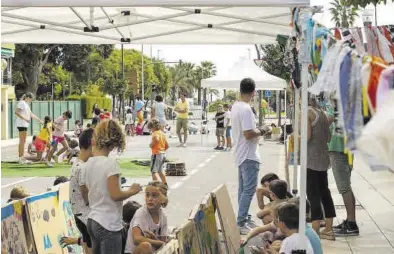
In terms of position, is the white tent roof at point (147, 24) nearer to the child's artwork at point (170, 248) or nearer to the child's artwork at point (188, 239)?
the child's artwork at point (188, 239)

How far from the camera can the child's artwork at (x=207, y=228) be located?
6066 millimetres

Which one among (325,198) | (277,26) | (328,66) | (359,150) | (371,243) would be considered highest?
(277,26)

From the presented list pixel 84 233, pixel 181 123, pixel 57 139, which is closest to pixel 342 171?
pixel 84 233

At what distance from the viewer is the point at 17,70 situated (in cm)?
5838

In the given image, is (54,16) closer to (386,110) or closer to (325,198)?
(325,198)

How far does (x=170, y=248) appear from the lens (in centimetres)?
471

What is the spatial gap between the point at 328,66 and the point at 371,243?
5320 millimetres

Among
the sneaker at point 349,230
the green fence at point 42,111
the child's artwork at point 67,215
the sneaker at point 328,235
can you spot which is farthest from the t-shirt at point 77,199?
the green fence at point 42,111

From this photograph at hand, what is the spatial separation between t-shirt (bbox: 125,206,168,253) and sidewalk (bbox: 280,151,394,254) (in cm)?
180

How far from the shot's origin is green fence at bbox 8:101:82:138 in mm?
37281

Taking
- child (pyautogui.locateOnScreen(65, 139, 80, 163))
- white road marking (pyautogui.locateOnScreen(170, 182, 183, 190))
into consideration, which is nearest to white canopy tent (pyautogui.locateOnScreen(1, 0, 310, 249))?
white road marking (pyautogui.locateOnScreen(170, 182, 183, 190))

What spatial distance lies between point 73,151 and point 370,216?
9310 mm

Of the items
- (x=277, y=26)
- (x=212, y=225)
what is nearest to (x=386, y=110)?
(x=212, y=225)

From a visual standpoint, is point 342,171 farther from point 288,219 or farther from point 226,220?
point 288,219
